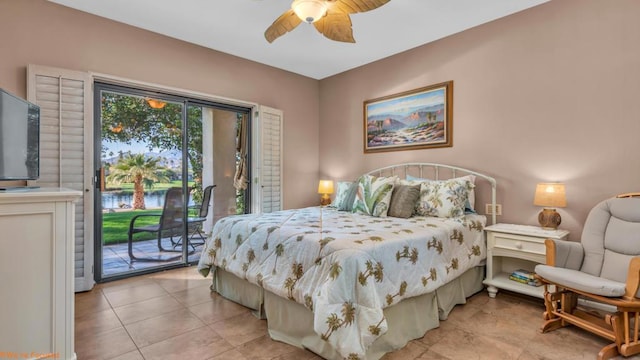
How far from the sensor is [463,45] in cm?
343

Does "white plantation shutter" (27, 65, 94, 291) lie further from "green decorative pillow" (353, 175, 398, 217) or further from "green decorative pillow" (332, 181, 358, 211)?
"green decorative pillow" (353, 175, 398, 217)

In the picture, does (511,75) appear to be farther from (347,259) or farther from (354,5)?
(347,259)

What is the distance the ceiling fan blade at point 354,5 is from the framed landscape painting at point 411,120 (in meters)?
1.74

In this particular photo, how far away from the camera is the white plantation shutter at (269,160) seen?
14.3 feet

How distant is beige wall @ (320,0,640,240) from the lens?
2.54 meters

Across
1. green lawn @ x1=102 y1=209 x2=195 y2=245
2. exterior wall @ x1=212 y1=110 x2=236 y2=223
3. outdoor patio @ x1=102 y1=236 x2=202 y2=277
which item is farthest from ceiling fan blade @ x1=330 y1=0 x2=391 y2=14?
outdoor patio @ x1=102 y1=236 x2=202 y2=277

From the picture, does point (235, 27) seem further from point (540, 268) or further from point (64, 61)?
point (540, 268)

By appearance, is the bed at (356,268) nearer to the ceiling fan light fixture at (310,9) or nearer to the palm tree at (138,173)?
the palm tree at (138,173)

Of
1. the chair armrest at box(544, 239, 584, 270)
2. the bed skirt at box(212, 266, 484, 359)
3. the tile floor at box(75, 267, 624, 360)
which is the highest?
the chair armrest at box(544, 239, 584, 270)

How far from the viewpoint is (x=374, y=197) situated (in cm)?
316

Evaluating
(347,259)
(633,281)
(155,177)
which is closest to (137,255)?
(155,177)

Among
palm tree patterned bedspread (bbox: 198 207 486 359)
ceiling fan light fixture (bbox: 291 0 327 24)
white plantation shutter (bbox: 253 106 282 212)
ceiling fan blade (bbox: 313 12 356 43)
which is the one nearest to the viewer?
palm tree patterned bedspread (bbox: 198 207 486 359)

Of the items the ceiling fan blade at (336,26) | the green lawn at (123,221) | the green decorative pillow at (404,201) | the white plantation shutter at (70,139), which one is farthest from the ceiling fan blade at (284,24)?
the green lawn at (123,221)

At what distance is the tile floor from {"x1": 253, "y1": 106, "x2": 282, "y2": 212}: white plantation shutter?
5.58 ft
